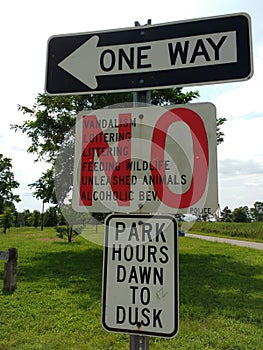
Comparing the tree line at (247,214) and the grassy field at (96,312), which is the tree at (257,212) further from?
the grassy field at (96,312)

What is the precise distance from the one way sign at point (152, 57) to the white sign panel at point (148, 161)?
0.15 meters

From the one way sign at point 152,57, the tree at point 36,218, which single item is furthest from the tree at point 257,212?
the one way sign at point 152,57

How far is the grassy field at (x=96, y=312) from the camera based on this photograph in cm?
370

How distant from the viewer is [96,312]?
4.78 m

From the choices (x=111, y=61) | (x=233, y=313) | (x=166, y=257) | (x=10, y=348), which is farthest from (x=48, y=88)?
(x=233, y=313)

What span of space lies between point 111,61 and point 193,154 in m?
0.58

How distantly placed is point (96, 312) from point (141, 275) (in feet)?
13.1

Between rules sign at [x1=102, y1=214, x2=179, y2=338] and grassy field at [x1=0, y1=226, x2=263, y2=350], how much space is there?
454 millimetres

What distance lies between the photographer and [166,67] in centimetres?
136

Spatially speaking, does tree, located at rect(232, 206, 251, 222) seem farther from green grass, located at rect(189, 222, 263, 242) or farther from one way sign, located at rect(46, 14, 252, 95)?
one way sign, located at rect(46, 14, 252, 95)

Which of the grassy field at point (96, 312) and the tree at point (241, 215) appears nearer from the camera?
the grassy field at point (96, 312)

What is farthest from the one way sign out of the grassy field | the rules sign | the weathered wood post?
the weathered wood post

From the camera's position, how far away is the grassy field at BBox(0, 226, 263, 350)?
370cm

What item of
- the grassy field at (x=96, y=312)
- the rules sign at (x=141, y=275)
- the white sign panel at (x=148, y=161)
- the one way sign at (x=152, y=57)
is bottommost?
the grassy field at (x=96, y=312)
